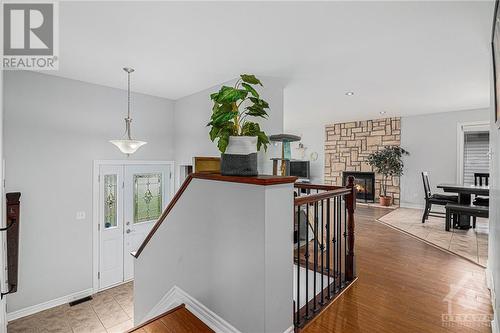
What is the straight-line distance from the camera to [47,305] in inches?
143

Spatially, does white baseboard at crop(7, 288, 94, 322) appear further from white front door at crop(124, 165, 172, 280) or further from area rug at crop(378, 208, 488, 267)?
area rug at crop(378, 208, 488, 267)

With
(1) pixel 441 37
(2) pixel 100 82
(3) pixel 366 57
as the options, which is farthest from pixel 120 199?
(1) pixel 441 37

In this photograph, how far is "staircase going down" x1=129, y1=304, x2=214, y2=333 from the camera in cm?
182

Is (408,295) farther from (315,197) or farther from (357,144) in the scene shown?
(357,144)

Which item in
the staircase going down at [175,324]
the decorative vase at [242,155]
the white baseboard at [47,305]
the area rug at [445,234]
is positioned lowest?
the white baseboard at [47,305]

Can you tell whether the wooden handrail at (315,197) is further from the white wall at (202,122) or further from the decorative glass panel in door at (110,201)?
the decorative glass panel in door at (110,201)

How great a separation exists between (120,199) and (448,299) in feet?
15.9

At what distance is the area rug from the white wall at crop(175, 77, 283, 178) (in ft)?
9.67

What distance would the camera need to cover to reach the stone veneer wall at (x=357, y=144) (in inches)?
291

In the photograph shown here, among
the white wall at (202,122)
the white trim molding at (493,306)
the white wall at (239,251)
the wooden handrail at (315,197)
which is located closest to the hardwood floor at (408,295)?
the white trim molding at (493,306)

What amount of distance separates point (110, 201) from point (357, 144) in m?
7.21

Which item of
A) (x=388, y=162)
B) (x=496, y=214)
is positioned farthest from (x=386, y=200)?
(x=496, y=214)

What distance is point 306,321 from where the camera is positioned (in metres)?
1.87

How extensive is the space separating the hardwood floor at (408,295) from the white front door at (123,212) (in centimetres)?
387
